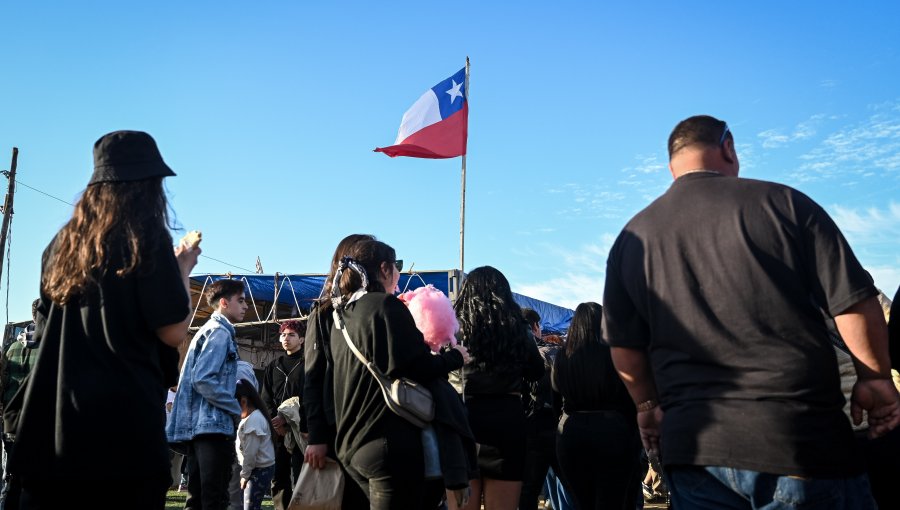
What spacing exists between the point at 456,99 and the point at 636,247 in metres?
13.0

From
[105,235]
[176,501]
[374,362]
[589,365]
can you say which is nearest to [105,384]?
[105,235]

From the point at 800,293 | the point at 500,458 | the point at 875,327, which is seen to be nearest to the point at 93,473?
the point at 800,293

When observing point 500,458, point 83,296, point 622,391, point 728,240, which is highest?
point 728,240

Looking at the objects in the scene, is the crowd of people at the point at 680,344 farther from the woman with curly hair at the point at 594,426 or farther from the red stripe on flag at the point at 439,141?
the red stripe on flag at the point at 439,141

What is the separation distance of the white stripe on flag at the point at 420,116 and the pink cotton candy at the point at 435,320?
10627 mm

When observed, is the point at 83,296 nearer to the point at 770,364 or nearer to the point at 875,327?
the point at 770,364

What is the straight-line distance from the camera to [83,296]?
2.64m

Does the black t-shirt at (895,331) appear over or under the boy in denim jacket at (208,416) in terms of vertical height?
over

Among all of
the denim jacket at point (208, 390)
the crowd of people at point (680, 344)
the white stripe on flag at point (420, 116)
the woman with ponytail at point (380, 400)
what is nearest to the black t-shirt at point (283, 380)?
the denim jacket at point (208, 390)

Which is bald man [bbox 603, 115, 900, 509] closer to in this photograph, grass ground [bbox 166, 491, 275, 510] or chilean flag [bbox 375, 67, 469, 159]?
grass ground [bbox 166, 491, 275, 510]

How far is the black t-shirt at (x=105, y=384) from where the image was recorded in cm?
251

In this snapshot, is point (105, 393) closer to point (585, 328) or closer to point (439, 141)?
point (585, 328)

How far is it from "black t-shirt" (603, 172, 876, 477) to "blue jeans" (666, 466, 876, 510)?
0.03 m

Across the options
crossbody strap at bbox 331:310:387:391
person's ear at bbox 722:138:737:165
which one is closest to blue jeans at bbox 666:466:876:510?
person's ear at bbox 722:138:737:165
